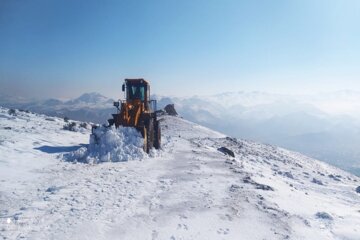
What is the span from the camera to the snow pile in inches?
647

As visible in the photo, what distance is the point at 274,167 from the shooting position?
24.2m

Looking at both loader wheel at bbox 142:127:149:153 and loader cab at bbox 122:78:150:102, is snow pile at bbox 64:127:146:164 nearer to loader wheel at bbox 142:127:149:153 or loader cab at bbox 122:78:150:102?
loader wheel at bbox 142:127:149:153

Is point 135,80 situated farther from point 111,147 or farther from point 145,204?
point 145,204

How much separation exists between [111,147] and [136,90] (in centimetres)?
664

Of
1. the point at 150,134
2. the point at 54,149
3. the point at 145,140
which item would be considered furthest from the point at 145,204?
the point at 150,134

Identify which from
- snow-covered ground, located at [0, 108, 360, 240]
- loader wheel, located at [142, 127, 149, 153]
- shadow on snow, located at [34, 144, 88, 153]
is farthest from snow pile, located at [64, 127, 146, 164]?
shadow on snow, located at [34, 144, 88, 153]

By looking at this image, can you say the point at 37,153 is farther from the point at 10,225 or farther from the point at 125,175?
the point at 10,225

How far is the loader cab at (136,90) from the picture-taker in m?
22.9

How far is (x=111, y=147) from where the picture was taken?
17.3 m

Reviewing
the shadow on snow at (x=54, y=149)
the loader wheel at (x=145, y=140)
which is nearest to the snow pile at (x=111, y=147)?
the loader wheel at (x=145, y=140)

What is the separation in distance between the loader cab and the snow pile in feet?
15.6

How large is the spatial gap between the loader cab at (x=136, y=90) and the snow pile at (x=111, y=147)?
476 cm

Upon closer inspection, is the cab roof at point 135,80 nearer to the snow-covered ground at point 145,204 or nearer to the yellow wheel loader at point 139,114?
the yellow wheel loader at point 139,114

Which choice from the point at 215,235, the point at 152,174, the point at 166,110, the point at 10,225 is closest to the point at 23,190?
the point at 10,225
